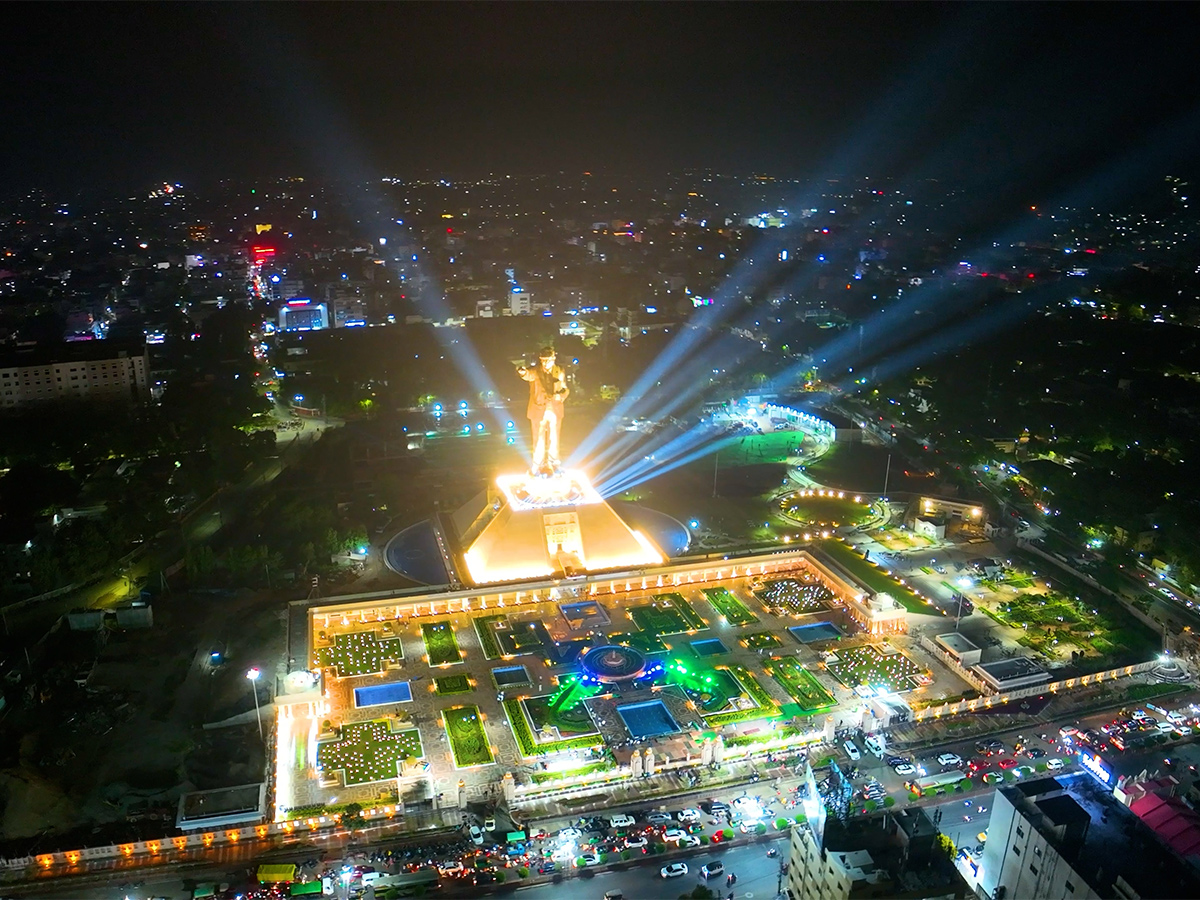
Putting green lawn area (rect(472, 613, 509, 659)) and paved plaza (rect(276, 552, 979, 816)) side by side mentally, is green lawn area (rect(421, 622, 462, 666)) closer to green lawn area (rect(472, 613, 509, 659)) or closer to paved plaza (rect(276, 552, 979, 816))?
paved plaza (rect(276, 552, 979, 816))

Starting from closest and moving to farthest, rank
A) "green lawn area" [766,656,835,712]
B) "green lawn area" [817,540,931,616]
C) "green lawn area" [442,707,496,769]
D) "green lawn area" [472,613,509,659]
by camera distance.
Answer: "green lawn area" [442,707,496,769]
"green lawn area" [766,656,835,712]
"green lawn area" [472,613,509,659]
"green lawn area" [817,540,931,616]

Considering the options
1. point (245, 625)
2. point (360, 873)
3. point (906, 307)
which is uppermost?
point (906, 307)

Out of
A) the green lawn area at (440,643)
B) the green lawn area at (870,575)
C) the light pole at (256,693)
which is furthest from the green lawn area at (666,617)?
the light pole at (256,693)

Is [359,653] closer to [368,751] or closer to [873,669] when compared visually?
[368,751]

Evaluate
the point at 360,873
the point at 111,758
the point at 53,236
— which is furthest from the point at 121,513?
the point at 53,236

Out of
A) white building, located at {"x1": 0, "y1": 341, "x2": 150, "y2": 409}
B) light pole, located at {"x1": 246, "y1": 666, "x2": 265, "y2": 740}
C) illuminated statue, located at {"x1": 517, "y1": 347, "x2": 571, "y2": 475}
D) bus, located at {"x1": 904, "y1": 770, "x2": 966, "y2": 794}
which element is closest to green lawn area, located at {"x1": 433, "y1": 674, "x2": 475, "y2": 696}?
light pole, located at {"x1": 246, "y1": 666, "x2": 265, "y2": 740}

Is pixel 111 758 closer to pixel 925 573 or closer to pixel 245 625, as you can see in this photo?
pixel 245 625
